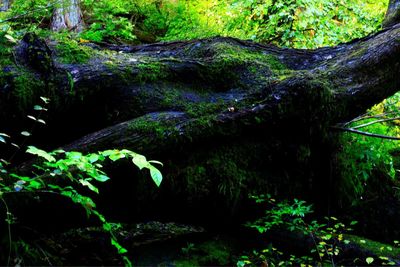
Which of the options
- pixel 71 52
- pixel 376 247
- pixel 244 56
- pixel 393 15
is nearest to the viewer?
pixel 71 52

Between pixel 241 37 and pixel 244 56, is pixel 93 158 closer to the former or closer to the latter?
pixel 244 56

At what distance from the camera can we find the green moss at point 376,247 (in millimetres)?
4262

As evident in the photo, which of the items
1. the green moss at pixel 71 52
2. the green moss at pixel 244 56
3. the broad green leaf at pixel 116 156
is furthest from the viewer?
the green moss at pixel 244 56

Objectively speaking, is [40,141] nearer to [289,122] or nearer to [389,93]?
[289,122]

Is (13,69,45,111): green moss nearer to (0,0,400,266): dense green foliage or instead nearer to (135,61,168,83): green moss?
(0,0,400,266): dense green foliage

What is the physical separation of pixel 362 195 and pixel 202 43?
9.39 ft

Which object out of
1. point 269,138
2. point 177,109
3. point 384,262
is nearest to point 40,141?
point 177,109

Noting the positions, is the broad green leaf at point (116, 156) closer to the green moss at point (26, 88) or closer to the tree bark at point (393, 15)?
the green moss at point (26, 88)

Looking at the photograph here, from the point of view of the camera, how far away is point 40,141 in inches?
151

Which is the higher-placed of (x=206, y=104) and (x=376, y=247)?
(x=206, y=104)

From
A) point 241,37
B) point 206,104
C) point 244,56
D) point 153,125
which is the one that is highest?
point 241,37

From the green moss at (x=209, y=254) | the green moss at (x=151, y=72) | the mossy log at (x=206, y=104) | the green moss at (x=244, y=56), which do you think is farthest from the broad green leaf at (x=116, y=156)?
the green moss at (x=244, y=56)

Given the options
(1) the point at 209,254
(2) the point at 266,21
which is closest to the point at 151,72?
(1) the point at 209,254

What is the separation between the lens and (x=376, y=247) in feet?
14.4
